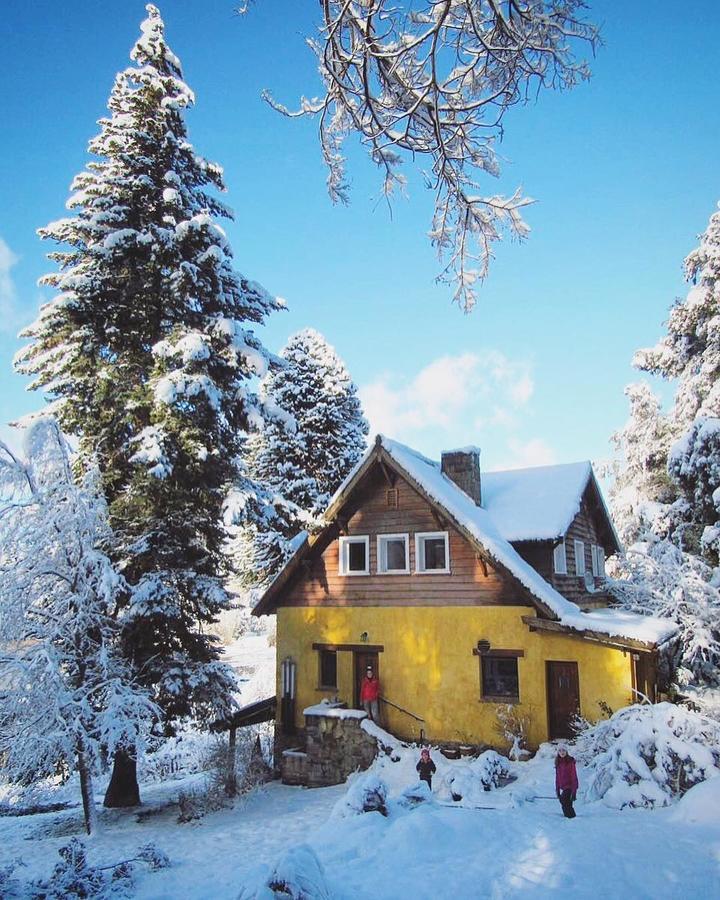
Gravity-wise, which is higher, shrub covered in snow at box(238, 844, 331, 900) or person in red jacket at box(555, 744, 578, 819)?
shrub covered in snow at box(238, 844, 331, 900)

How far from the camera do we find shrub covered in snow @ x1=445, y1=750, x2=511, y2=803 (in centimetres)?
1180

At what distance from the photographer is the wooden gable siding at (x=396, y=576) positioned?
16.6 metres

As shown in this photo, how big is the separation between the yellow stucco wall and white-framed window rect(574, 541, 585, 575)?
4892mm

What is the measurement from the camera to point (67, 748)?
11906 millimetres

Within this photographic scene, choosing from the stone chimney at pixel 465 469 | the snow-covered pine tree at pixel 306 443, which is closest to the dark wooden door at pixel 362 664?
the stone chimney at pixel 465 469

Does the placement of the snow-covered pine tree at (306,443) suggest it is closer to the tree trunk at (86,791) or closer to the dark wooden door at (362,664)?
the dark wooden door at (362,664)

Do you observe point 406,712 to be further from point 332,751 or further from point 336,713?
point 332,751

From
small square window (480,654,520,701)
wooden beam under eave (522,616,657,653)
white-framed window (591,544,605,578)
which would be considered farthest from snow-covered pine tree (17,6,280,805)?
white-framed window (591,544,605,578)

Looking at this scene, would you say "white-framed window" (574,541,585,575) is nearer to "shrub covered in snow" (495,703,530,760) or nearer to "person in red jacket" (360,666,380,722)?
"shrub covered in snow" (495,703,530,760)

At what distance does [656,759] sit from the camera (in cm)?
968

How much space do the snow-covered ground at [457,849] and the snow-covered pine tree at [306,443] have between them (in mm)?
13916

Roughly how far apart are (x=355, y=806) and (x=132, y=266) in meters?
13.1

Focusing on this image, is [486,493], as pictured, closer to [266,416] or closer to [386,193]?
[266,416]

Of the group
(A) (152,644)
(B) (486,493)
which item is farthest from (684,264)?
(A) (152,644)
